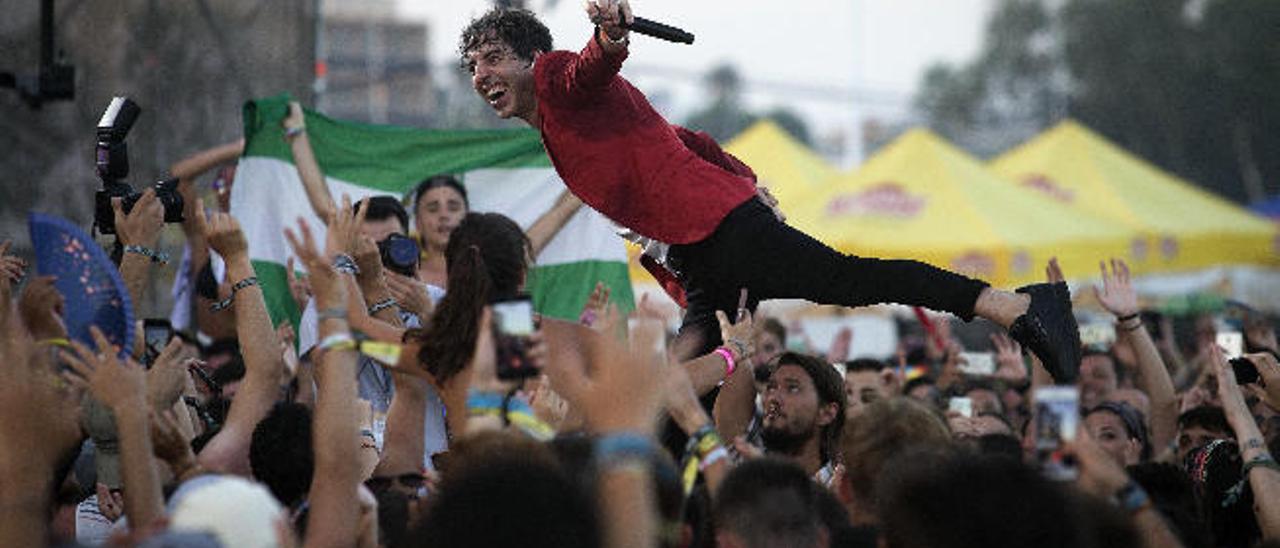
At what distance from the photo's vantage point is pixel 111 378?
4.35 meters

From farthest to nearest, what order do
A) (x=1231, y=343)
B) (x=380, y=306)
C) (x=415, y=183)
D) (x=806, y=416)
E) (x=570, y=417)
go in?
(x=415, y=183) → (x=1231, y=343) → (x=806, y=416) → (x=380, y=306) → (x=570, y=417)

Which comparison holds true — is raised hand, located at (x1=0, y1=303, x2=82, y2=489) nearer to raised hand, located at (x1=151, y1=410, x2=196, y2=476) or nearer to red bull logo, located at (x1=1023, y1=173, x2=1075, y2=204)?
raised hand, located at (x1=151, y1=410, x2=196, y2=476)

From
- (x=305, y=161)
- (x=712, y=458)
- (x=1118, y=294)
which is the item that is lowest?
(x=712, y=458)

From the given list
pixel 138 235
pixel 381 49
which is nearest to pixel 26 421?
pixel 138 235

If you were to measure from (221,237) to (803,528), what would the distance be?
6.79ft

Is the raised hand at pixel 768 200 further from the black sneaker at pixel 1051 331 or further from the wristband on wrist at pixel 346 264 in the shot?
the wristband on wrist at pixel 346 264

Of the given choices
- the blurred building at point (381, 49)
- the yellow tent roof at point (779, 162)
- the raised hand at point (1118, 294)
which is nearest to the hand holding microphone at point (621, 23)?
the raised hand at point (1118, 294)

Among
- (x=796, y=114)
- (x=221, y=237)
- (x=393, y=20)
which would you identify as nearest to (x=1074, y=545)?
(x=221, y=237)

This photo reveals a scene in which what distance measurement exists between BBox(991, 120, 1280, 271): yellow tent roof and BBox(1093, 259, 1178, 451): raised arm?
13479 millimetres

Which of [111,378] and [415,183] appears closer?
[111,378]

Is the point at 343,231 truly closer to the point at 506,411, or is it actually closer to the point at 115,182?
the point at 506,411

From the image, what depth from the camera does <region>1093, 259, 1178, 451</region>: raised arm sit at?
774 centimetres

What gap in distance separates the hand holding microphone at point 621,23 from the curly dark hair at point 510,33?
700 mm

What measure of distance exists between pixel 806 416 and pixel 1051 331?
1243 mm
